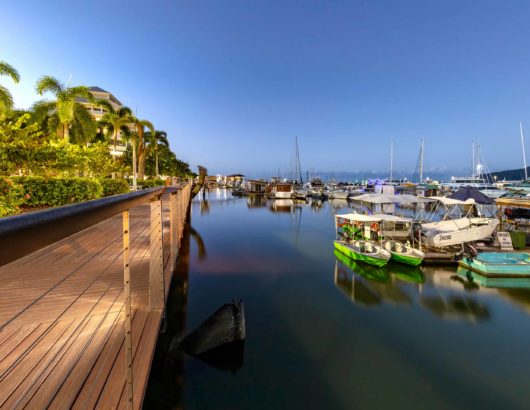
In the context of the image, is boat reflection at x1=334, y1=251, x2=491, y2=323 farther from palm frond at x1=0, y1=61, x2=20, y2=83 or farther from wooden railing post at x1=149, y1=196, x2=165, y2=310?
palm frond at x1=0, y1=61, x2=20, y2=83

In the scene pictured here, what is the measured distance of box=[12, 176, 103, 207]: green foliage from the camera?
12.8 metres

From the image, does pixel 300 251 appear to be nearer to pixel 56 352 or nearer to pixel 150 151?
pixel 56 352

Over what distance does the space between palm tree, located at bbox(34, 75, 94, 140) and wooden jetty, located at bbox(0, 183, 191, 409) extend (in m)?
20.6

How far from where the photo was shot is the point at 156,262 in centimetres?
416

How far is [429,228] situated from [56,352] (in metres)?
18.9

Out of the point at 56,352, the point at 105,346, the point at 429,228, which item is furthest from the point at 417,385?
the point at 429,228

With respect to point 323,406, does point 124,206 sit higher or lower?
higher

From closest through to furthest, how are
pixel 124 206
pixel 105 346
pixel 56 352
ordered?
1. pixel 124 206
2. pixel 56 352
3. pixel 105 346

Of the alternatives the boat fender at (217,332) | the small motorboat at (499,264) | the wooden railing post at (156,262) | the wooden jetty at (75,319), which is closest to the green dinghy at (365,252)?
the small motorboat at (499,264)

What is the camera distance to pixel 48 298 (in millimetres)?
3982

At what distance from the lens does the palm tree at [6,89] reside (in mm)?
16375

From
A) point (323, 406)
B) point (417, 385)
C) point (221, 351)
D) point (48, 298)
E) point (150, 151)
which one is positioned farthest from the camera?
point (150, 151)

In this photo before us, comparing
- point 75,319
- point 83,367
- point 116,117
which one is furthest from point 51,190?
point 116,117

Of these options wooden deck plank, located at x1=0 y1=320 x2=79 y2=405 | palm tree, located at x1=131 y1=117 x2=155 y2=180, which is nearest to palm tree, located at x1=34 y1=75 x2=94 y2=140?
palm tree, located at x1=131 y1=117 x2=155 y2=180
